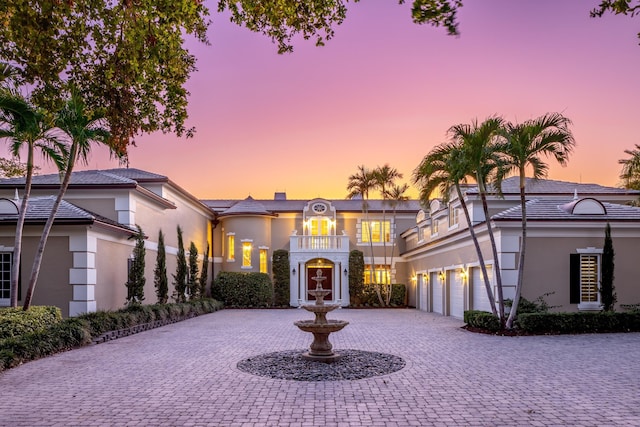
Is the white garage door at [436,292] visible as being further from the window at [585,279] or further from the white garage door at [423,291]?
the window at [585,279]

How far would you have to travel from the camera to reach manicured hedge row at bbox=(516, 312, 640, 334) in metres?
16.6

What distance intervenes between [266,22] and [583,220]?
15633 millimetres

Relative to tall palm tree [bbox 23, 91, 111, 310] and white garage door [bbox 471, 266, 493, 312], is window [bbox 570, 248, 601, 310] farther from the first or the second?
tall palm tree [bbox 23, 91, 111, 310]

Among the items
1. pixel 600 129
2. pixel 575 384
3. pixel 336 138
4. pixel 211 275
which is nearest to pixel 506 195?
pixel 600 129

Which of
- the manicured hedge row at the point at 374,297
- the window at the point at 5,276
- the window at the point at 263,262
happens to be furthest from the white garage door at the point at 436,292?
the window at the point at 5,276

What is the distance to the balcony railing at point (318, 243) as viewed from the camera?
33250 millimetres

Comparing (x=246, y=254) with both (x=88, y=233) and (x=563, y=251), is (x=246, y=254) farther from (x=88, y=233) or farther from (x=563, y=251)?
(x=563, y=251)

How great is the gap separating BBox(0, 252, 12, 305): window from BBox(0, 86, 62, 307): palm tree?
397 centimetres

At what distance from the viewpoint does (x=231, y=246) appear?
114 ft

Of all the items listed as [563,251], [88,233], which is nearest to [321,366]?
[88,233]

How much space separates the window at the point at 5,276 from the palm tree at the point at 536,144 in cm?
1583

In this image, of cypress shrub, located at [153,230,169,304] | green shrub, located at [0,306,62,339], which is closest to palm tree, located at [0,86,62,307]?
green shrub, located at [0,306,62,339]

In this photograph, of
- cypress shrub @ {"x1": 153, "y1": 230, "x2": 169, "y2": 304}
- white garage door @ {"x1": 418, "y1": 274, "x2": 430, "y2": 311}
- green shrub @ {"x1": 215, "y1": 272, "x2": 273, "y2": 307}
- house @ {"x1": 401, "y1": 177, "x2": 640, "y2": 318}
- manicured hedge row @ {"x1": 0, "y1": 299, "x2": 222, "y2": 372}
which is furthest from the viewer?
green shrub @ {"x1": 215, "y1": 272, "x2": 273, "y2": 307}

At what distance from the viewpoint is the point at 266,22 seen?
6.64 meters
